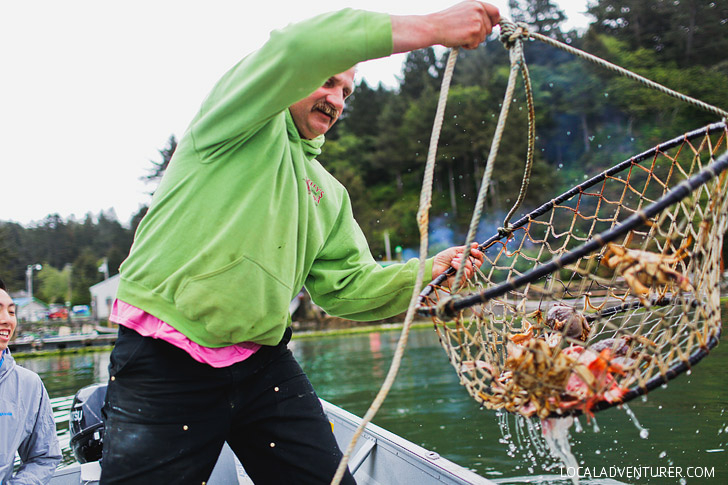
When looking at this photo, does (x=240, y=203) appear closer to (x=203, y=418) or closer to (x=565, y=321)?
(x=203, y=418)

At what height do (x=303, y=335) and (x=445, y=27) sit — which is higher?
(x=445, y=27)

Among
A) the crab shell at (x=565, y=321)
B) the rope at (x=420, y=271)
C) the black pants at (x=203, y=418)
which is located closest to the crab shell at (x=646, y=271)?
the rope at (x=420, y=271)

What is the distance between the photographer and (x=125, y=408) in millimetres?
1648

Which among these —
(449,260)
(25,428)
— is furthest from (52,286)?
(449,260)

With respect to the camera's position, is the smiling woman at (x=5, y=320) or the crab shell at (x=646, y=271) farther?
the smiling woman at (x=5, y=320)

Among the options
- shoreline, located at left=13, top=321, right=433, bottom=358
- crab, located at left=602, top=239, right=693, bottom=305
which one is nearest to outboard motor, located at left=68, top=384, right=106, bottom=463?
crab, located at left=602, top=239, right=693, bottom=305

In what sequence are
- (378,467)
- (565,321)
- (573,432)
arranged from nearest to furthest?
(565,321)
(378,467)
(573,432)

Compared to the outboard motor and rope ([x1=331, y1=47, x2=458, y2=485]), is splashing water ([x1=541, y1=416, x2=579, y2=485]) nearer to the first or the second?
rope ([x1=331, y1=47, x2=458, y2=485])

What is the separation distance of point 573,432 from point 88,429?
5.20m

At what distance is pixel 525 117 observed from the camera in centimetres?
5362

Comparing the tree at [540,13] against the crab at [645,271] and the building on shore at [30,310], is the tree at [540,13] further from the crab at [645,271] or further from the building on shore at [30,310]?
the crab at [645,271]

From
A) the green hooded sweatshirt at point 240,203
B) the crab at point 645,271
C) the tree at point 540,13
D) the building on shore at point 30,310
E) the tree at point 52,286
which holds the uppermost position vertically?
the tree at point 540,13

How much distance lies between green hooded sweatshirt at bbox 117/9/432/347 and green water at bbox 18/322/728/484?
Result: 1.10 m

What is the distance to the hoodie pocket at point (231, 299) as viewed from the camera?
158 cm
